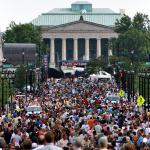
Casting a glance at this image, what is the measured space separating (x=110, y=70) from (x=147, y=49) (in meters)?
32.0

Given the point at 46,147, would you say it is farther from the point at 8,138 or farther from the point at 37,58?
the point at 37,58

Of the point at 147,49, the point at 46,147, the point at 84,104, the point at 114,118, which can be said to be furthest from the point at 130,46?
the point at 46,147

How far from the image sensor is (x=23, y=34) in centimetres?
19312

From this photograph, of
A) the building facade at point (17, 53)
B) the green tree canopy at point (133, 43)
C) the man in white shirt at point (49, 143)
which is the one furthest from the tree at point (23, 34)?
the man in white shirt at point (49, 143)

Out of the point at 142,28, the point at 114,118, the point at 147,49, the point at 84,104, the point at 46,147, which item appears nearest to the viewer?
the point at 46,147

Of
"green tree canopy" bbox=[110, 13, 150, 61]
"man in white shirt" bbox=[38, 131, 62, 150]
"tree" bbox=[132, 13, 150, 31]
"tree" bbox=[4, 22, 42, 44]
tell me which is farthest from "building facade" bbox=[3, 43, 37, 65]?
"man in white shirt" bbox=[38, 131, 62, 150]

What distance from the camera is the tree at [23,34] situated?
19075cm

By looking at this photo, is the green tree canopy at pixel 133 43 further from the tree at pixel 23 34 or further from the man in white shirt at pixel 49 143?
the man in white shirt at pixel 49 143

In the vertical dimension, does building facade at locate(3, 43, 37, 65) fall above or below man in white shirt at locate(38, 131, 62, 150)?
below

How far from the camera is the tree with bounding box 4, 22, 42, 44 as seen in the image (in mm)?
190750

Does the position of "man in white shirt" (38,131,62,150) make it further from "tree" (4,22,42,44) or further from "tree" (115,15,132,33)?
"tree" (115,15,132,33)

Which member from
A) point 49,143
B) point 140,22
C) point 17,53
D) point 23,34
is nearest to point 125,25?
point 140,22

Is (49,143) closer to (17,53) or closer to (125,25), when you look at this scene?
(17,53)

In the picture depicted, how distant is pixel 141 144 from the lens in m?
27.4
